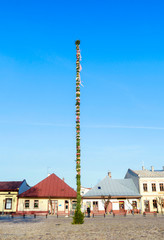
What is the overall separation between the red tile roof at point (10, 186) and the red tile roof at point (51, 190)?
74.7 inches

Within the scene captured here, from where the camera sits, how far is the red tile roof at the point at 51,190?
37.0 metres

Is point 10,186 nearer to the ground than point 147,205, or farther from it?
farther from it

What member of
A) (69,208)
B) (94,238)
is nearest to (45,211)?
(69,208)

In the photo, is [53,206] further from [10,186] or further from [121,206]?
[121,206]

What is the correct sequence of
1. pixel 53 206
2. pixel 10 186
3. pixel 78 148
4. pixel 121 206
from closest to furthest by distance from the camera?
1. pixel 78 148
2. pixel 53 206
3. pixel 121 206
4. pixel 10 186

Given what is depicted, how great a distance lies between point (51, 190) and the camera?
38.0 meters

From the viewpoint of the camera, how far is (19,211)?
35844 mm

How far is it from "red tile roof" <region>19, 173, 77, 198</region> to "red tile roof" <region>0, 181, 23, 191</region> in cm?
190

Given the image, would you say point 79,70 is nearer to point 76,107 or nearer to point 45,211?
point 76,107

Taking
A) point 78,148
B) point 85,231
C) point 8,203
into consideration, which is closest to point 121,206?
point 8,203

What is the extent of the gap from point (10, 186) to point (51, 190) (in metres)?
7.23

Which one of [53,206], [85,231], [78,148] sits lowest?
[53,206]

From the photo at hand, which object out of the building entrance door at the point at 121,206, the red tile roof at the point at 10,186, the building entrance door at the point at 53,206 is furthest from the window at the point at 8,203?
the building entrance door at the point at 121,206

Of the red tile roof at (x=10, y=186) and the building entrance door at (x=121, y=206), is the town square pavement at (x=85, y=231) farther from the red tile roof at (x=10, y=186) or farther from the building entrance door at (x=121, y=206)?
the red tile roof at (x=10, y=186)
